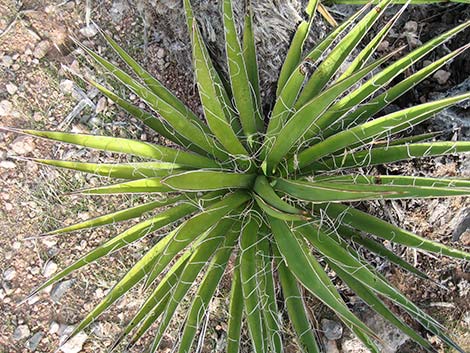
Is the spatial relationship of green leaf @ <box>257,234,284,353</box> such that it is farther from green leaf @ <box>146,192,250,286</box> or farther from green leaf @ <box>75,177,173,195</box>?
green leaf @ <box>75,177,173,195</box>

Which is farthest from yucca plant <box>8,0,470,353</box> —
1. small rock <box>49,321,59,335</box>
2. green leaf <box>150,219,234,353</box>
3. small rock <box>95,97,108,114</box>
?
small rock <box>49,321,59,335</box>

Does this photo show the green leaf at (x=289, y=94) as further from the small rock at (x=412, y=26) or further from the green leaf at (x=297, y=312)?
the small rock at (x=412, y=26)

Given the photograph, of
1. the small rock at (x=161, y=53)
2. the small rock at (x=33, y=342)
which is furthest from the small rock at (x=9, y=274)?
the small rock at (x=161, y=53)

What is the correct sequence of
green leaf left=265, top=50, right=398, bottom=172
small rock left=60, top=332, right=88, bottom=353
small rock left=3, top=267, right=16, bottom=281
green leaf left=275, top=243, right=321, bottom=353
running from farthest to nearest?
1. small rock left=3, top=267, right=16, bottom=281
2. small rock left=60, top=332, right=88, bottom=353
3. green leaf left=275, top=243, right=321, bottom=353
4. green leaf left=265, top=50, right=398, bottom=172

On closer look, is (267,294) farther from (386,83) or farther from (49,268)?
(49,268)

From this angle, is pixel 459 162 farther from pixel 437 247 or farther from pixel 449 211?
pixel 437 247
